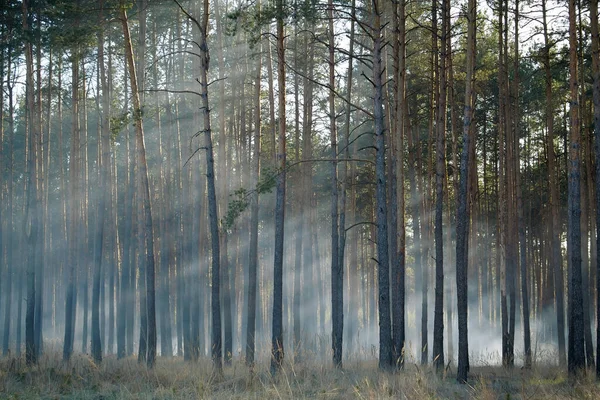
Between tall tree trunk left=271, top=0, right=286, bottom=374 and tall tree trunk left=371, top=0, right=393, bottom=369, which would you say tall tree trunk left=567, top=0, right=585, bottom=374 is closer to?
tall tree trunk left=371, top=0, right=393, bottom=369

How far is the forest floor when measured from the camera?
10.0 m

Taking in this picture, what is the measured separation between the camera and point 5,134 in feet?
140

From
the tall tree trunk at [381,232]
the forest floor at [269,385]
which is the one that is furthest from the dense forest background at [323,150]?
the forest floor at [269,385]

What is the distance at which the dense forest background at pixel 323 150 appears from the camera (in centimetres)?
1488

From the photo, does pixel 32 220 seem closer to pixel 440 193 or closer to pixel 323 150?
pixel 323 150

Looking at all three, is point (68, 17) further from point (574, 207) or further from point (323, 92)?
point (574, 207)

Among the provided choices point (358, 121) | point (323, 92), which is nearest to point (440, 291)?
point (358, 121)

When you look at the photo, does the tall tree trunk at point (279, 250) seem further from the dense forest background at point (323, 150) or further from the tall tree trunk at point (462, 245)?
the tall tree trunk at point (462, 245)

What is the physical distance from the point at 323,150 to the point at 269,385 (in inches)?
598

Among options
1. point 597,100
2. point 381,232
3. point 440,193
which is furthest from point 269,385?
point 597,100

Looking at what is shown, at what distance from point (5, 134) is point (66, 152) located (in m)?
4.69

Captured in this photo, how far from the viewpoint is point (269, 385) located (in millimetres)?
11438

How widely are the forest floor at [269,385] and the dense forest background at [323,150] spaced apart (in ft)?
2.51

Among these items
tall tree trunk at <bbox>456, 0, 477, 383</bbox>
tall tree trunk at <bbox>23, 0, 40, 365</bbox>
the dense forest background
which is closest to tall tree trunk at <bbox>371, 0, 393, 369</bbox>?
the dense forest background
